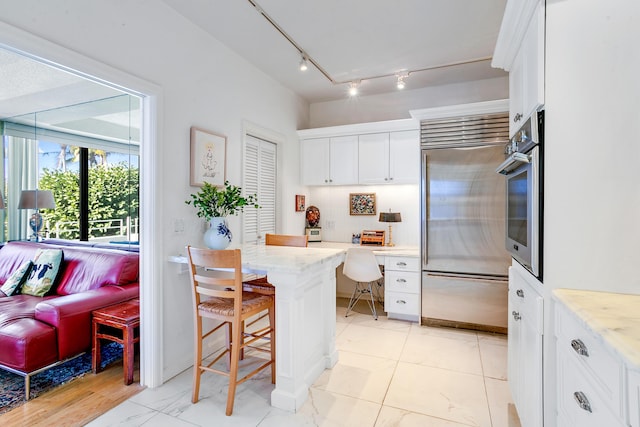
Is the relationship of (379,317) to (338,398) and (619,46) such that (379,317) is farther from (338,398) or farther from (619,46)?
(619,46)

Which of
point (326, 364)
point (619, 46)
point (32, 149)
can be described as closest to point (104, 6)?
point (619, 46)

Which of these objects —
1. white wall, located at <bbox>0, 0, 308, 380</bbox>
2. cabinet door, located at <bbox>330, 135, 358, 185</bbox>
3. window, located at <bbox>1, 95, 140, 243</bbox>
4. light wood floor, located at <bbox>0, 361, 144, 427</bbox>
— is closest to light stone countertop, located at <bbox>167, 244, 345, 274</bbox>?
white wall, located at <bbox>0, 0, 308, 380</bbox>

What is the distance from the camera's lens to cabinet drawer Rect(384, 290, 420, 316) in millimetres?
3593

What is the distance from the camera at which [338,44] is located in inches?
118

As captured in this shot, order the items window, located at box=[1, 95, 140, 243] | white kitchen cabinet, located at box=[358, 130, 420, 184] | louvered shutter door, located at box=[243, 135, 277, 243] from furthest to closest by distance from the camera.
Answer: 1. window, located at box=[1, 95, 140, 243]
2. white kitchen cabinet, located at box=[358, 130, 420, 184]
3. louvered shutter door, located at box=[243, 135, 277, 243]

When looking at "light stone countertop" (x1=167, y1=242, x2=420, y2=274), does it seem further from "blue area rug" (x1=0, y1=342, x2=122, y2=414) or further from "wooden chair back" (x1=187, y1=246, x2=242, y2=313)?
"blue area rug" (x1=0, y1=342, x2=122, y2=414)

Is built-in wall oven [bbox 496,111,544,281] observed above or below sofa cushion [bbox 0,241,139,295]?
above

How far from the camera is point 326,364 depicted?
102 inches

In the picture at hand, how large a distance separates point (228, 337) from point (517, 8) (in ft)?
8.97

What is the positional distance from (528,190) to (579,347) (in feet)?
2.35

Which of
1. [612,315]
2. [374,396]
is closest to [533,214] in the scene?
[612,315]

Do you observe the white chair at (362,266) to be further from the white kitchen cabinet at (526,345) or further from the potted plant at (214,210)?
the white kitchen cabinet at (526,345)

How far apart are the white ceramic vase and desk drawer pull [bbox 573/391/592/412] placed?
2.22 m

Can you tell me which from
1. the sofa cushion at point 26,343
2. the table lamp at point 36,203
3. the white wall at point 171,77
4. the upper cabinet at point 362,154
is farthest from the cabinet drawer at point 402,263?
the table lamp at point 36,203
